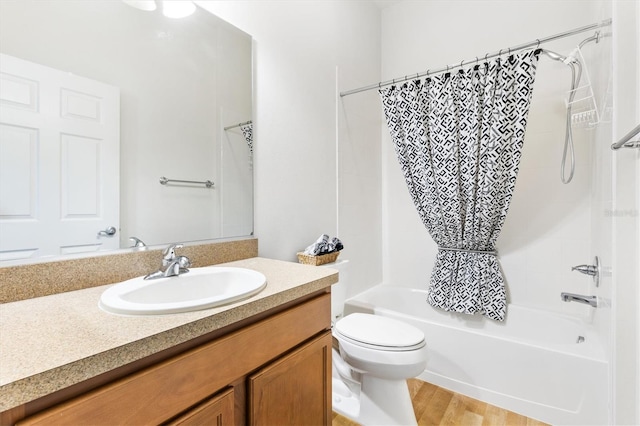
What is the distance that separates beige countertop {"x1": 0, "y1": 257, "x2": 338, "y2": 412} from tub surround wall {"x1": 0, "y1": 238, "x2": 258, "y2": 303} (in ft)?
0.11

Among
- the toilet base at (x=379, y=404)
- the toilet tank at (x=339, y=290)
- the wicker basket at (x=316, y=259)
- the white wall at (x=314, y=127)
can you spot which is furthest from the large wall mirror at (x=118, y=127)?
the toilet base at (x=379, y=404)

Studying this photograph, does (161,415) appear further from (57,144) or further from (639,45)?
(639,45)

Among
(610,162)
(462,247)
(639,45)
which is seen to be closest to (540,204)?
(462,247)

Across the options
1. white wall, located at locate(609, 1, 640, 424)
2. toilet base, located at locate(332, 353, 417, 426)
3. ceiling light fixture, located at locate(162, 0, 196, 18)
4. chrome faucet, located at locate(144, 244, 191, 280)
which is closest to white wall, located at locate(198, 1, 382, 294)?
ceiling light fixture, located at locate(162, 0, 196, 18)

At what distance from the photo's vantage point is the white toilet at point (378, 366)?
129 cm

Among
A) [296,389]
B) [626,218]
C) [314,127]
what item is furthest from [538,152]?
[296,389]

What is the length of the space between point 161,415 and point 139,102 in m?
1.00

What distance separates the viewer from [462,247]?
80.2 inches

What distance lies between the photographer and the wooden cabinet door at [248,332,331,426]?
0.77 meters

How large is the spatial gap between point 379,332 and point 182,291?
91 cm

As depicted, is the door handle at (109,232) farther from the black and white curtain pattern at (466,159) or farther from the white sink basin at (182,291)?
the black and white curtain pattern at (466,159)

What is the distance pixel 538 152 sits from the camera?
2010 mm

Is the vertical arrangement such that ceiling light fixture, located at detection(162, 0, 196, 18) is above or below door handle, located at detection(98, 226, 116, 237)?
above

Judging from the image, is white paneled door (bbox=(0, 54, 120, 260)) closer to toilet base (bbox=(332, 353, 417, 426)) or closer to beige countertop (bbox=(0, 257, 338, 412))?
beige countertop (bbox=(0, 257, 338, 412))
